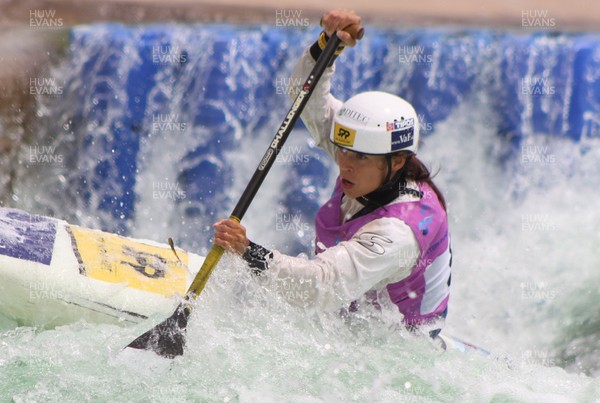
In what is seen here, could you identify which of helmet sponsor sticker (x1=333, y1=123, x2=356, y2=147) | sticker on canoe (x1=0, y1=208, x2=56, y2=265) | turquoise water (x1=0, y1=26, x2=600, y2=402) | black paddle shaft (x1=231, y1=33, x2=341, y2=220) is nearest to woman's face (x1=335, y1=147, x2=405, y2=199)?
helmet sponsor sticker (x1=333, y1=123, x2=356, y2=147)

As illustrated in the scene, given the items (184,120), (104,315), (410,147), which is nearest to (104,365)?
(104,315)

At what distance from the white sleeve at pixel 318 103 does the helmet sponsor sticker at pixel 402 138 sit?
521 millimetres

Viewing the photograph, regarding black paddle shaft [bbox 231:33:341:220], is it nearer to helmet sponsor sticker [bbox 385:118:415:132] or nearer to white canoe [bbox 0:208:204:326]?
helmet sponsor sticker [bbox 385:118:415:132]

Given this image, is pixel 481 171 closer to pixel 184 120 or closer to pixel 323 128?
pixel 184 120

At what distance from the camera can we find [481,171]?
23.2 ft

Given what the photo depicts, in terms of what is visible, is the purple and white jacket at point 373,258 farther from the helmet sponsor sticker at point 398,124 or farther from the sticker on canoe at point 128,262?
the sticker on canoe at point 128,262

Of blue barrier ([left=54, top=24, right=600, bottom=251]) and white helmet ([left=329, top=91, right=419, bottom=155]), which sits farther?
blue barrier ([left=54, top=24, right=600, bottom=251])

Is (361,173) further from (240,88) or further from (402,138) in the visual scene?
(240,88)

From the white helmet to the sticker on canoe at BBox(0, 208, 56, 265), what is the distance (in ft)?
5.33

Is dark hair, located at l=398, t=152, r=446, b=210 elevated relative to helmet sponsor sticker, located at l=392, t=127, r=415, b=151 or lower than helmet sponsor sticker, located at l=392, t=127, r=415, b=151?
lower

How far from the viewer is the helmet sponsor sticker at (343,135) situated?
3.64m

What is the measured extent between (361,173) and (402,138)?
213mm

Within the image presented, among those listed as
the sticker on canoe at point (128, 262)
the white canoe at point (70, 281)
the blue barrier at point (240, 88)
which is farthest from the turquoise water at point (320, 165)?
the white canoe at point (70, 281)

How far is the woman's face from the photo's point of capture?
365 centimetres
